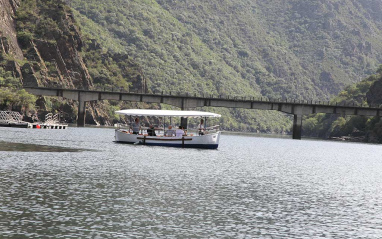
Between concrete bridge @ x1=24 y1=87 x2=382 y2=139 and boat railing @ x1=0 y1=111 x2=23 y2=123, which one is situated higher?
concrete bridge @ x1=24 y1=87 x2=382 y2=139

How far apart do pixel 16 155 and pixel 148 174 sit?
15.0m

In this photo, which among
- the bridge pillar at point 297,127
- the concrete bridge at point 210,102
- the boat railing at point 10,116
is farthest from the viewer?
the bridge pillar at point 297,127

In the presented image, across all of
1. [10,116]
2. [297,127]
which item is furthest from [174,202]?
[297,127]

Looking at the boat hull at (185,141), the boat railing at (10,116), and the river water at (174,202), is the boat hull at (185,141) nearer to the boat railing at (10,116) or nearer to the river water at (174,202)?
the river water at (174,202)

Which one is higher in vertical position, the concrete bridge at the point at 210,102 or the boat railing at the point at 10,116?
the concrete bridge at the point at 210,102

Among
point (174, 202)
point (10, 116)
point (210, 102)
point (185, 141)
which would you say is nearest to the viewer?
point (174, 202)

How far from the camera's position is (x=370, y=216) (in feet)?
107

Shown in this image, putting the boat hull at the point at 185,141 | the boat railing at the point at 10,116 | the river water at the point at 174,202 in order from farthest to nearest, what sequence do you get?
the boat railing at the point at 10,116 < the boat hull at the point at 185,141 < the river water at the point at 174,202

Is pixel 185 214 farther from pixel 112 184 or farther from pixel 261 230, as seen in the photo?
pixel 112 184

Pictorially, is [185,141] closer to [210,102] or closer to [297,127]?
[210,102]

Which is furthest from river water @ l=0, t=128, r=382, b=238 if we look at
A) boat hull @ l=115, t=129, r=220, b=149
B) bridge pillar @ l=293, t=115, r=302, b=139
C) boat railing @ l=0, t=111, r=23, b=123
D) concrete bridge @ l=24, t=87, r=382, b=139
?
bridge pillar @ l=293, t=115, r=302, b=139

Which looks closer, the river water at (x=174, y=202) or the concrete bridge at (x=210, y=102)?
the river water at (x=174, y=202)

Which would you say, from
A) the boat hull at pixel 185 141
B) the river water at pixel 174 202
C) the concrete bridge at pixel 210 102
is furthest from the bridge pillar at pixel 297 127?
the river water at pixel 174 202

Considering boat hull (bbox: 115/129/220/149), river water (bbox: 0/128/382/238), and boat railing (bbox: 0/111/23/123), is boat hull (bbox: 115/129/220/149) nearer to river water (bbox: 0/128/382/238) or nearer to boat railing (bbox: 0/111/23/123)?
river water (bbox: 0/128/382/238)
